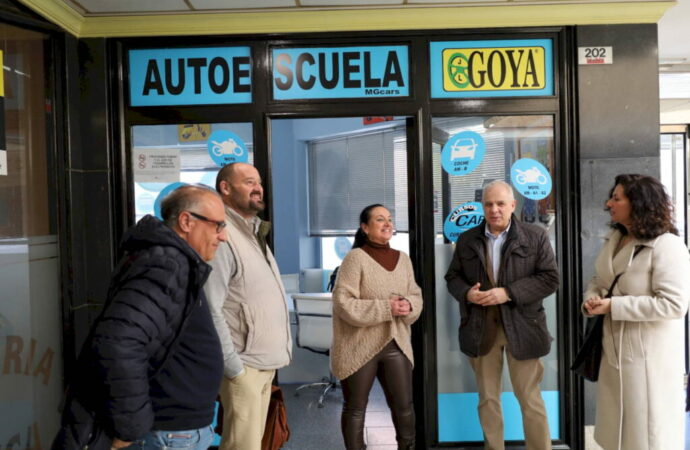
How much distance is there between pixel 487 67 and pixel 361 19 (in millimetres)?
837

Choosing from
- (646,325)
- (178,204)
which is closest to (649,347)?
(646,325)

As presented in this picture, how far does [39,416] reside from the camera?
3277 millimetres

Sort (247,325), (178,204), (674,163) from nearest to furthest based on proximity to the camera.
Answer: (178,204), (247,325), (674,163)

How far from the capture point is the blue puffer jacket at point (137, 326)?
151cm

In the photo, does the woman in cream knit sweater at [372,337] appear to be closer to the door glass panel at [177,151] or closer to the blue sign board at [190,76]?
the door glass panel at [177,151]

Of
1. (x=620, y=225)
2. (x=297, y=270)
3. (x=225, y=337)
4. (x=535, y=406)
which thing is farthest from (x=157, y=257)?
(x=297, y=270)

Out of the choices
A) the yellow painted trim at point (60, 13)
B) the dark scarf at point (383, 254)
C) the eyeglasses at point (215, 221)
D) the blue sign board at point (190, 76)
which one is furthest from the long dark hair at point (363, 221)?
the yellow painted trim at point (60, 13)

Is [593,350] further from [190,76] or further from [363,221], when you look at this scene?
[190,76]

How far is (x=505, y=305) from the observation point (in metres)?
3.21

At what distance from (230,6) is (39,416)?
2.57 metres

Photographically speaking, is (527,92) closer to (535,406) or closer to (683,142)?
(535,406)

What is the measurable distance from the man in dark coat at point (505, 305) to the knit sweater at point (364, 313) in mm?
351

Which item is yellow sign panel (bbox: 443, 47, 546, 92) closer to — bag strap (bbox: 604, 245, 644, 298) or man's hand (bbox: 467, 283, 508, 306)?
man's hand (bbox: 467, 283, 508, 306)

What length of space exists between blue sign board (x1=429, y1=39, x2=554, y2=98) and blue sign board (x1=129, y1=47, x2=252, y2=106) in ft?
3.91
